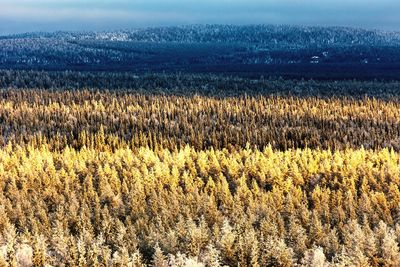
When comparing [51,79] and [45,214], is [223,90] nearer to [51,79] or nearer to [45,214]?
[51,79]

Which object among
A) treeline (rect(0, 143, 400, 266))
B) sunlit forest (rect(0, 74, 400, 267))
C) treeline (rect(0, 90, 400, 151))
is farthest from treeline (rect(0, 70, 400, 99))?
treeline (rect(0, 143, 400, 266))

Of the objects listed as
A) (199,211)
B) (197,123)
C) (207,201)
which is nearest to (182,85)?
(197,123)

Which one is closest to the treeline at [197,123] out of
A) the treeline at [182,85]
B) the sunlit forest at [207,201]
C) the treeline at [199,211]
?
the sunlit forest at [207,201]

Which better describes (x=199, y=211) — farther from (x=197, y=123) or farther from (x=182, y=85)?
(x=182, y=85)

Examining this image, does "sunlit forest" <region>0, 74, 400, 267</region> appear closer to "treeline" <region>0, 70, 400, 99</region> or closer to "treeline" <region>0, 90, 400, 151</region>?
"treeline" <region>0, 90, 400, 151</region>

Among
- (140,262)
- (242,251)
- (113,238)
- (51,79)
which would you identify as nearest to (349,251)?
(242,251)

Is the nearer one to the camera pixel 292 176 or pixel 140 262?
pixel 140 262
